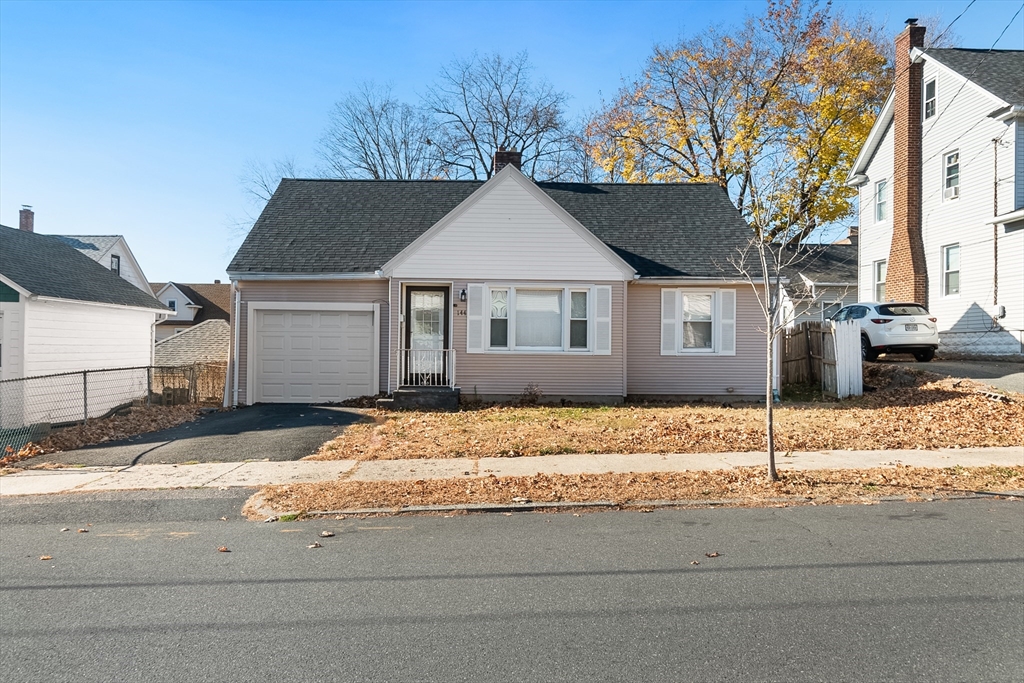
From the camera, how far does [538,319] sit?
53.8 ft

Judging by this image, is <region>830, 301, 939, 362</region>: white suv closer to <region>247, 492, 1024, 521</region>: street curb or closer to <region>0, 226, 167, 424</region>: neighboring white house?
<region>247, 492, 1024, 521</region>: street curb

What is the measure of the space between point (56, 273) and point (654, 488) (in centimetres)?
1813

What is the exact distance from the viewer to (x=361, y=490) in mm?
8172

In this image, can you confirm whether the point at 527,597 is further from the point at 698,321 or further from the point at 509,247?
the point at 698,321

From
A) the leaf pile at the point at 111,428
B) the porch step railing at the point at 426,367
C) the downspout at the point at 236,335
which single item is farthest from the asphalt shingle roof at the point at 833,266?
the leaf pile at the point at 111,428

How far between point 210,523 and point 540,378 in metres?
9.91

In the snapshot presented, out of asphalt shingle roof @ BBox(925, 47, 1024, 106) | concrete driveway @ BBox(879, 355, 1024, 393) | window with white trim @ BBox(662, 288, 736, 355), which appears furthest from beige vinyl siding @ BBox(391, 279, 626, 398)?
asphalt shingle roof @ BBox(925, 47, 1024, 106)

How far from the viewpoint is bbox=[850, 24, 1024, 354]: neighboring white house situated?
20141 mm

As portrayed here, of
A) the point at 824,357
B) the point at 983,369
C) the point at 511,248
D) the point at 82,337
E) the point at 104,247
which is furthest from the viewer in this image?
the point at 104,247

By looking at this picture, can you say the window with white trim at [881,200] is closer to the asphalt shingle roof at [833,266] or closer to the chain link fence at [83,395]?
the asphalt shingle roof at [833,266]

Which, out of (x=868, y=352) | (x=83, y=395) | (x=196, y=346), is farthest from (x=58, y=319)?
(x=868, y=352)

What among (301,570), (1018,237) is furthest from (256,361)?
(1018,237)

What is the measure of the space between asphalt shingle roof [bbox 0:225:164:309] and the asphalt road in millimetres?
12334

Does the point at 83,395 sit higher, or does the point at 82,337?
the point at 82,337
